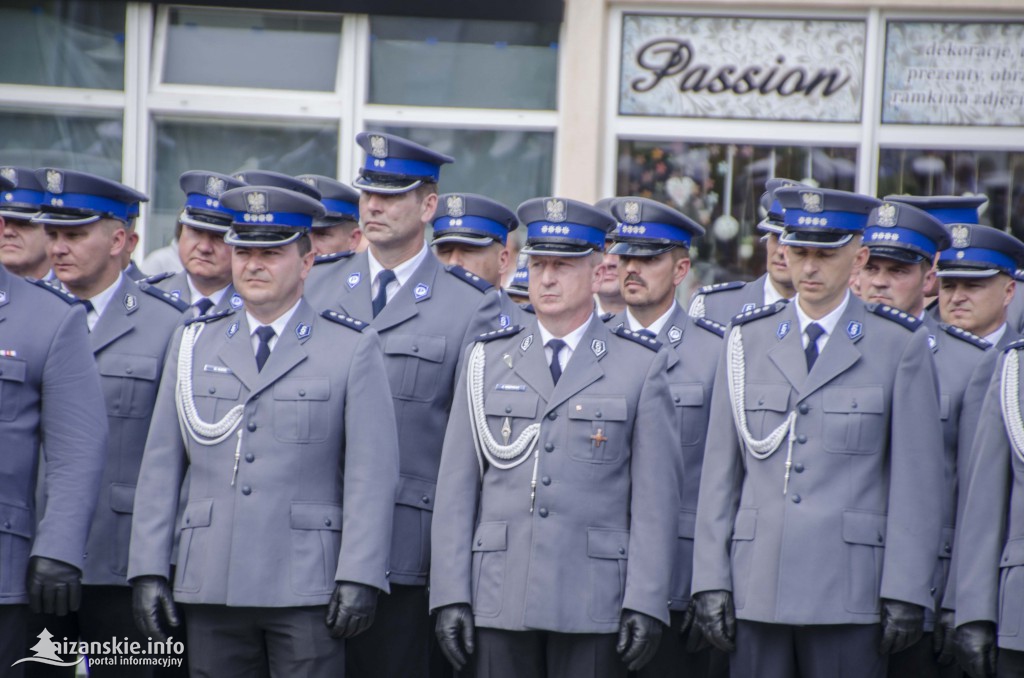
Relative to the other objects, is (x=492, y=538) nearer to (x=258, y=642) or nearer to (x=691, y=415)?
(x=258, y=642)

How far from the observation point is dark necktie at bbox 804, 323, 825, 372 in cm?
509

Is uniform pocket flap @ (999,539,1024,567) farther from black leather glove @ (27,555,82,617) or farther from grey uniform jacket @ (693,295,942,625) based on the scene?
black leather glove @ (27,555,82,617)

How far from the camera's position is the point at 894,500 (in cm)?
484

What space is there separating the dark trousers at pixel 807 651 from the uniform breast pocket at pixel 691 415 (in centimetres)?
120

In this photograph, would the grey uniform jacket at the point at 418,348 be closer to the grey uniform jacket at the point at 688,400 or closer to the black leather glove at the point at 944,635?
the grey uniform jacket at the point at 688,400

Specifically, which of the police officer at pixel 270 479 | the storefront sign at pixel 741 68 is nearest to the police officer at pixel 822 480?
the police officer at pixel 270 479

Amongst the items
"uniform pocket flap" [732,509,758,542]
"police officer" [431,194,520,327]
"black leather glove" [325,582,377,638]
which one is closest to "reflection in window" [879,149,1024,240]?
"police officer" [431,194,520,327]

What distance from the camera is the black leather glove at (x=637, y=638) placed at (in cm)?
489

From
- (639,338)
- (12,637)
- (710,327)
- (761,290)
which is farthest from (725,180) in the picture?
(12,637)

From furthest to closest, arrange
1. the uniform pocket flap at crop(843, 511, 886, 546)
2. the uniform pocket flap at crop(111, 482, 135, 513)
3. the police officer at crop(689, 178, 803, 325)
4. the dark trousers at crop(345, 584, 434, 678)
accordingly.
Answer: the police officer at crop(689, 178, 803, 325), the uniform pocket flap at crop(111, 482, 135, 513), the dark trousers at crop(345, 584, 434, 678), the uniform pocket flap at crop(843, 511, 886, 546)

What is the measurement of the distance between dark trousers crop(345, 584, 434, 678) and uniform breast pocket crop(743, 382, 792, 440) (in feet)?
4.94

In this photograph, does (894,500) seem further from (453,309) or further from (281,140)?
(281,140)

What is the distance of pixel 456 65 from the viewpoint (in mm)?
11117

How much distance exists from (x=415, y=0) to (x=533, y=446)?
656cm
